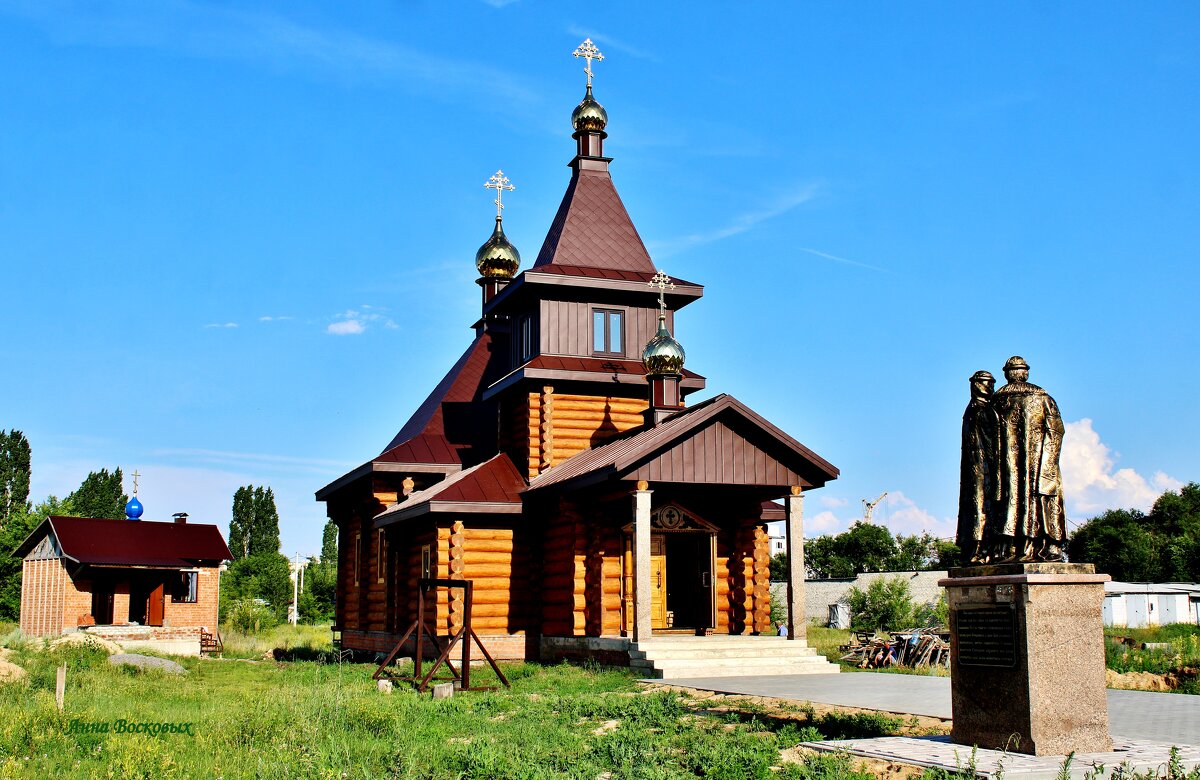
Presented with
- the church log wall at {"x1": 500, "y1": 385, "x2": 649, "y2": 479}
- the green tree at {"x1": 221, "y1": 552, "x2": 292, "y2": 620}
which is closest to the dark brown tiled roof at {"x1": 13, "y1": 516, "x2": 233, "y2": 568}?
the green tree at {"x1": 221, "y1": 552, "x2": 292, "y2": 620}

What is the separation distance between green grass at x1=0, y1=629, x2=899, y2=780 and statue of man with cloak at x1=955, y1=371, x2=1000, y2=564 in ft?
7.05

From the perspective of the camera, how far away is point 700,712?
39.4ft

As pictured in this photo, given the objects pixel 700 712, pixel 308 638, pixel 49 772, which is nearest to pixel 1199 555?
pixel 308 638

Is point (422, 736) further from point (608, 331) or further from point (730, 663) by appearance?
point (608, 331)

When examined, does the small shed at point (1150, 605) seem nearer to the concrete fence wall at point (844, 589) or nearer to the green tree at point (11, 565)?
the concrete fence wall at point (844, 589)

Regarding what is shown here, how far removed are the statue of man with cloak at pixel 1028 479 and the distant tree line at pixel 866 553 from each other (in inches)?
2616

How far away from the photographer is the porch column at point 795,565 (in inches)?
741

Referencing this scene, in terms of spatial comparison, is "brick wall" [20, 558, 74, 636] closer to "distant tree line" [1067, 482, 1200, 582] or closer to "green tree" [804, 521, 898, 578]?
"distant tree line" [1067, 482, 1200, 582]

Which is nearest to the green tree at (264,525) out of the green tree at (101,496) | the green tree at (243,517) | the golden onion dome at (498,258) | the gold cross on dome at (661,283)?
the green tree at (243,517)

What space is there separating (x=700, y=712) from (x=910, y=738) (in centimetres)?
293

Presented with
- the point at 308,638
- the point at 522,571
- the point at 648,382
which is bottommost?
the point at 308,638

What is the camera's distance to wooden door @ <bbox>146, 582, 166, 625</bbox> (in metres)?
37.4

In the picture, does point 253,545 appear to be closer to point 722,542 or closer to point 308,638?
point 308,638

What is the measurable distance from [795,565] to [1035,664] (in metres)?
10.3
